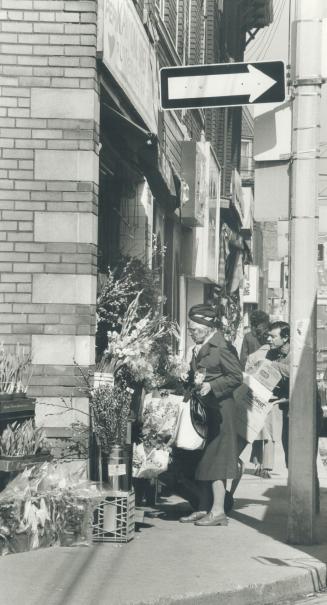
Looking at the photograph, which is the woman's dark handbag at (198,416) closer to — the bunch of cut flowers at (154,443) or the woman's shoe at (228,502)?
the bunch of cut flowers at (154,443)

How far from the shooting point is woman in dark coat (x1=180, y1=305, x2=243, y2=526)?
27.6ft

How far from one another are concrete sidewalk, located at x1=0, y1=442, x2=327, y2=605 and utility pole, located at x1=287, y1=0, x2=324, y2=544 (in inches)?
16.2

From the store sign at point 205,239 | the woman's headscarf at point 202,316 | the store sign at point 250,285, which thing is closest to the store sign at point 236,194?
the store sign at point 205,239

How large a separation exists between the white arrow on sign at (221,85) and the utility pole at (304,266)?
269 millimetres

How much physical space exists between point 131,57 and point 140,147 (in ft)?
3.01

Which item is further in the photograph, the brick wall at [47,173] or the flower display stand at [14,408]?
the brick wall at [47,173]

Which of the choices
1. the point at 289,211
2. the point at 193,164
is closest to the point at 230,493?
the point at 289,211

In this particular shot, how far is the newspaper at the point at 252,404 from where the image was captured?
359 inches

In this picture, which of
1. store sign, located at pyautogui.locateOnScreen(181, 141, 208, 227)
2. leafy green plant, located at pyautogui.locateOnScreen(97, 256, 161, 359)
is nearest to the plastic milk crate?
leafy green plant, located at pyautogui.locateOnScreen(97, 256, 161, 359)

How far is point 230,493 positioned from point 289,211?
8.64ft

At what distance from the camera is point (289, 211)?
315 inches

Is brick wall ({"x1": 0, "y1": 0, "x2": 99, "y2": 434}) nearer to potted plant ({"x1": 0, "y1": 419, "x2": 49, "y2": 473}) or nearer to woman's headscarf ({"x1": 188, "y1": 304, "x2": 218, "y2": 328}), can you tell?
woman's headscarf ({"x1": 188, "y1": 304, "x2": 218, "y2": 328})

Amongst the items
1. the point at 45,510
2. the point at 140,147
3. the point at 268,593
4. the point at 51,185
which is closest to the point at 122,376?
the point at 45,510

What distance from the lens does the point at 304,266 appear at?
7863 mm
